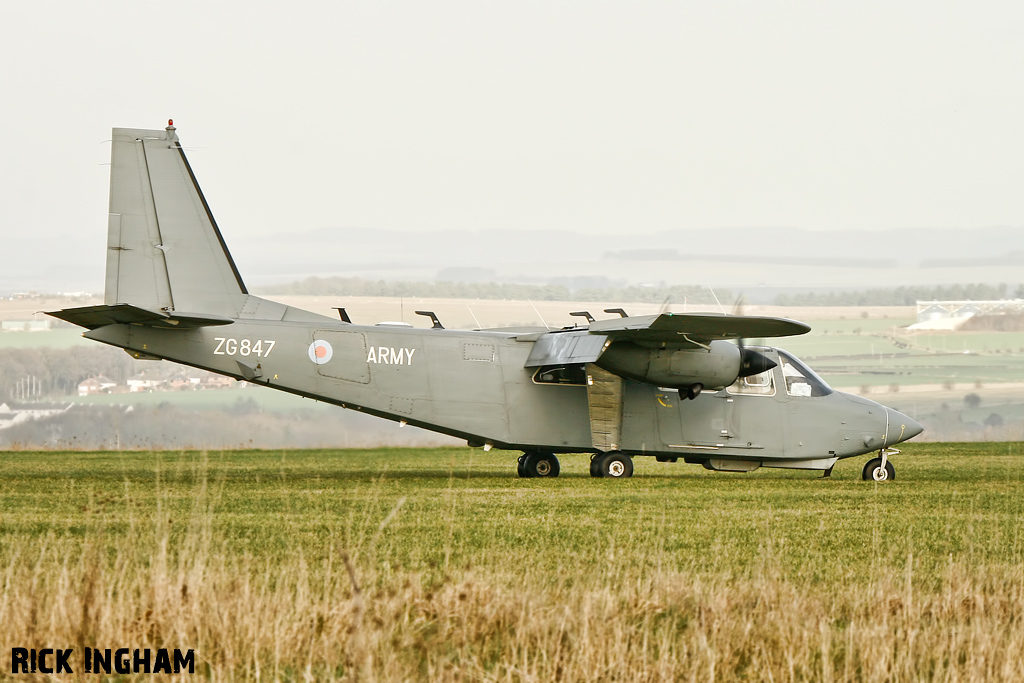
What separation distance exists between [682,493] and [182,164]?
11.1 m

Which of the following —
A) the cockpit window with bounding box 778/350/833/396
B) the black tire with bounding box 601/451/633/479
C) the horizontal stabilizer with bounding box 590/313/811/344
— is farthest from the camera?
the cockpit window with bounding box 778/350/833/396

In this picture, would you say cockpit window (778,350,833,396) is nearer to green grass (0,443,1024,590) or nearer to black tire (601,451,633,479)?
green grass (0,443,1024,590)

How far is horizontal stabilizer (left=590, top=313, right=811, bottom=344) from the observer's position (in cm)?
2056

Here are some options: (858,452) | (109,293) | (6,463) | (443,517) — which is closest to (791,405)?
(858,452)

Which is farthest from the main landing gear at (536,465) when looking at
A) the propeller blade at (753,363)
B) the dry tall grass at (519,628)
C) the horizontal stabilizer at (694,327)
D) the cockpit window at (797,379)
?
the dry tall grass at (519,628)

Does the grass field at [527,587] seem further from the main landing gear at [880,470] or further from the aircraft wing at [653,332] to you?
the main landing gear at [880,470]

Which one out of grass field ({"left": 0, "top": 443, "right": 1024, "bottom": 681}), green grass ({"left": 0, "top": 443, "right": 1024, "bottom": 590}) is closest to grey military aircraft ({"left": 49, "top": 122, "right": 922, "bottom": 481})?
green grass ({"left": 0, "top": 443, "right": 1024, "bottom": 590})

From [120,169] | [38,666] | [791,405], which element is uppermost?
[120,169]

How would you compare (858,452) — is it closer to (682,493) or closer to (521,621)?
(682,493)

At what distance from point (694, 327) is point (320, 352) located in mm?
7154

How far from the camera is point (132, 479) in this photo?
21.2 metres

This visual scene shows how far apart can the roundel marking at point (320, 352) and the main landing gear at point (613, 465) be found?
5816 millimetres

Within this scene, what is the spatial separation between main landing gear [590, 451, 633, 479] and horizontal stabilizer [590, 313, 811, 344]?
A: 104 inches

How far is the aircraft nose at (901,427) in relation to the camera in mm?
24828
